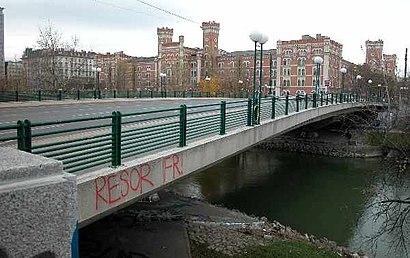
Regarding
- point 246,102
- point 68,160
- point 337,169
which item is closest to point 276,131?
point 246,102

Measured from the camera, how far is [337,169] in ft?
109

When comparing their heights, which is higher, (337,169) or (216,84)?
(216,84)

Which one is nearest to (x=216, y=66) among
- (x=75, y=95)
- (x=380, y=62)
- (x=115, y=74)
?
(x=115, y=74)

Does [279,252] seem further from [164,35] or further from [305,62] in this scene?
[164,35]

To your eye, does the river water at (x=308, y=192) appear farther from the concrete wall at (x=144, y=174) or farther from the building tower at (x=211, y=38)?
the building tower at (x=211, y=38)

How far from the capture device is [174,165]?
29.4 feet

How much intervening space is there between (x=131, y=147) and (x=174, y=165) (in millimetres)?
1428

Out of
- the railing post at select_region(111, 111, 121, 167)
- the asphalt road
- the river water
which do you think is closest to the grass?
the river water

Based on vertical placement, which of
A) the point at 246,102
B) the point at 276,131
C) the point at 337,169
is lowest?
the point at 337,169

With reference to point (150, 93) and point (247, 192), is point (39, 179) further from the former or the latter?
point (150, 93)

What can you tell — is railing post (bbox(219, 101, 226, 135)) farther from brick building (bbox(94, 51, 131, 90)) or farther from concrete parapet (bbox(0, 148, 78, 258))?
brick building (bbox(94, 51, 131, 90))

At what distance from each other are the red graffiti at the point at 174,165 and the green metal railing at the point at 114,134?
1.41 ft

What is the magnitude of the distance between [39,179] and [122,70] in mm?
86231

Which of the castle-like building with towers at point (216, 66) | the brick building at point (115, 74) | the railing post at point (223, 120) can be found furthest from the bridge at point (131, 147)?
the castle-like building with towers at point (216, 66)
